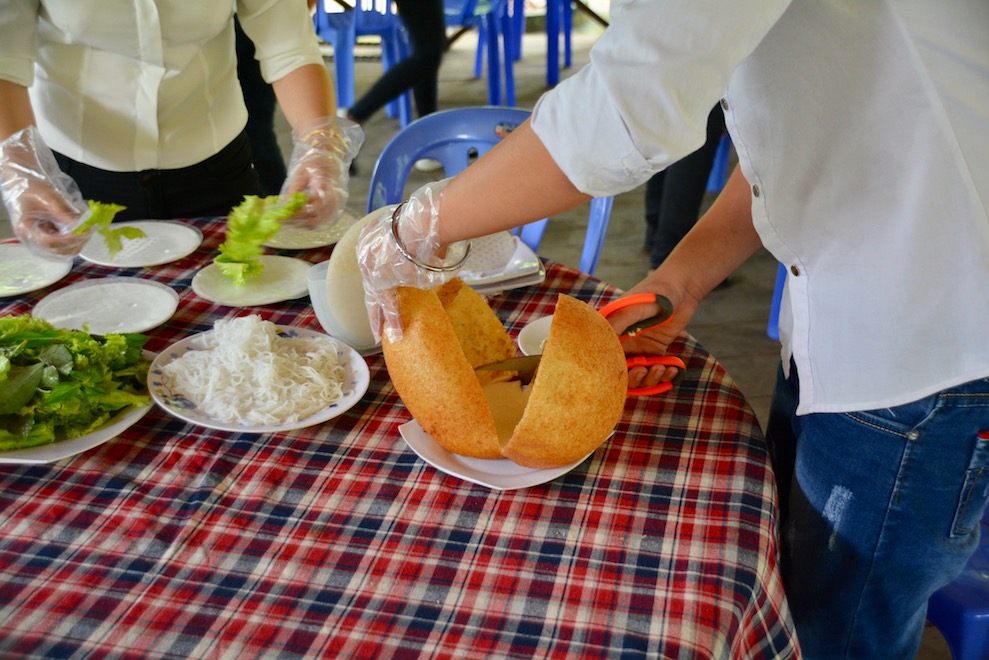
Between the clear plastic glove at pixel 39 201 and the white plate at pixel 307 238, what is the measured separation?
1.14 ft

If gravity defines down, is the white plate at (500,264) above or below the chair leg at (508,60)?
above

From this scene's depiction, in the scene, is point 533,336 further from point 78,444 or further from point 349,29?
point 349,29

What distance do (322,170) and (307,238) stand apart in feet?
0.58

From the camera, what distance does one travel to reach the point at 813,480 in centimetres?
113

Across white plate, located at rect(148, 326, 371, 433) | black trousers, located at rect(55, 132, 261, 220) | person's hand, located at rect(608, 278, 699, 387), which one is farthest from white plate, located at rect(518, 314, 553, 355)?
black trousers, located at rect(55, 132, 261, 220)

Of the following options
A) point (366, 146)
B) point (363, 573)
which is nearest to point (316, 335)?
point (363, 573)

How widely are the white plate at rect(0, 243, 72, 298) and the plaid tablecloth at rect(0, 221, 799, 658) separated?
1.60 ft

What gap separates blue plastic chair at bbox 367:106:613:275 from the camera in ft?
6.68

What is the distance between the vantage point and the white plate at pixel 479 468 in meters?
1.02

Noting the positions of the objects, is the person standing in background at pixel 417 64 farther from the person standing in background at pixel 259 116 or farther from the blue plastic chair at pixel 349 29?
the person standing in background at pixel 259 116

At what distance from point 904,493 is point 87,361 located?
106 centimetres

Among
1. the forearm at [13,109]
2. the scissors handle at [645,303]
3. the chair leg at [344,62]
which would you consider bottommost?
the chair leg at [344,62]

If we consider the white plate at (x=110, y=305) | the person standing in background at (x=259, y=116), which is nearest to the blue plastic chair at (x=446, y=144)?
the white plate at (x=110, y=305)

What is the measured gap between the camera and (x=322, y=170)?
5.12 ft
